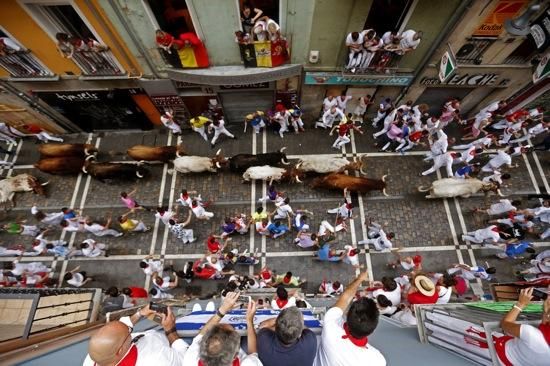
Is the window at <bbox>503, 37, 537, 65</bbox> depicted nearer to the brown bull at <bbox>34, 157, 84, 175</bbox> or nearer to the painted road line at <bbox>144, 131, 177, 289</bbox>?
the painted road line at <bbox>144, 131, 177, 289</bbox>

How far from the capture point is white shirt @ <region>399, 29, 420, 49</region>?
1062 cm

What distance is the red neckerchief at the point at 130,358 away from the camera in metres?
4.04

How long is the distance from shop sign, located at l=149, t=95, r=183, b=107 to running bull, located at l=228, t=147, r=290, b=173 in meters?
3.58

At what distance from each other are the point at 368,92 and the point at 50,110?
47.5ft

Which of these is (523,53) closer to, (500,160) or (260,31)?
(500,160)

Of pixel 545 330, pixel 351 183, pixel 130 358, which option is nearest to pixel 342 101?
pixel 351 183

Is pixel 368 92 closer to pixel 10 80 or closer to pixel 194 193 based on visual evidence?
pixel 194 193

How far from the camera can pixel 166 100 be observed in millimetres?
13547

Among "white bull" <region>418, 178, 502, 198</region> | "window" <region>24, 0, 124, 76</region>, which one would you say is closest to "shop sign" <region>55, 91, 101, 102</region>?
"window" <region>24, 0, 124, 76</region>

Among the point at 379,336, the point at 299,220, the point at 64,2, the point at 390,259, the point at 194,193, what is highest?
the point at 64,2

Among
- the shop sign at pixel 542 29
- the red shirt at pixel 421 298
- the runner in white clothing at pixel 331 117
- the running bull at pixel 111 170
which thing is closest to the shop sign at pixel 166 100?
the running bull at pixel 111 170

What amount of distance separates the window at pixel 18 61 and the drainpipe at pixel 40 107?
0.79 m

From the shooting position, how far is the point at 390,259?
12008 mm

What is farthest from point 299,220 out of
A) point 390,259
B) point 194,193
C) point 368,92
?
point 368,92
